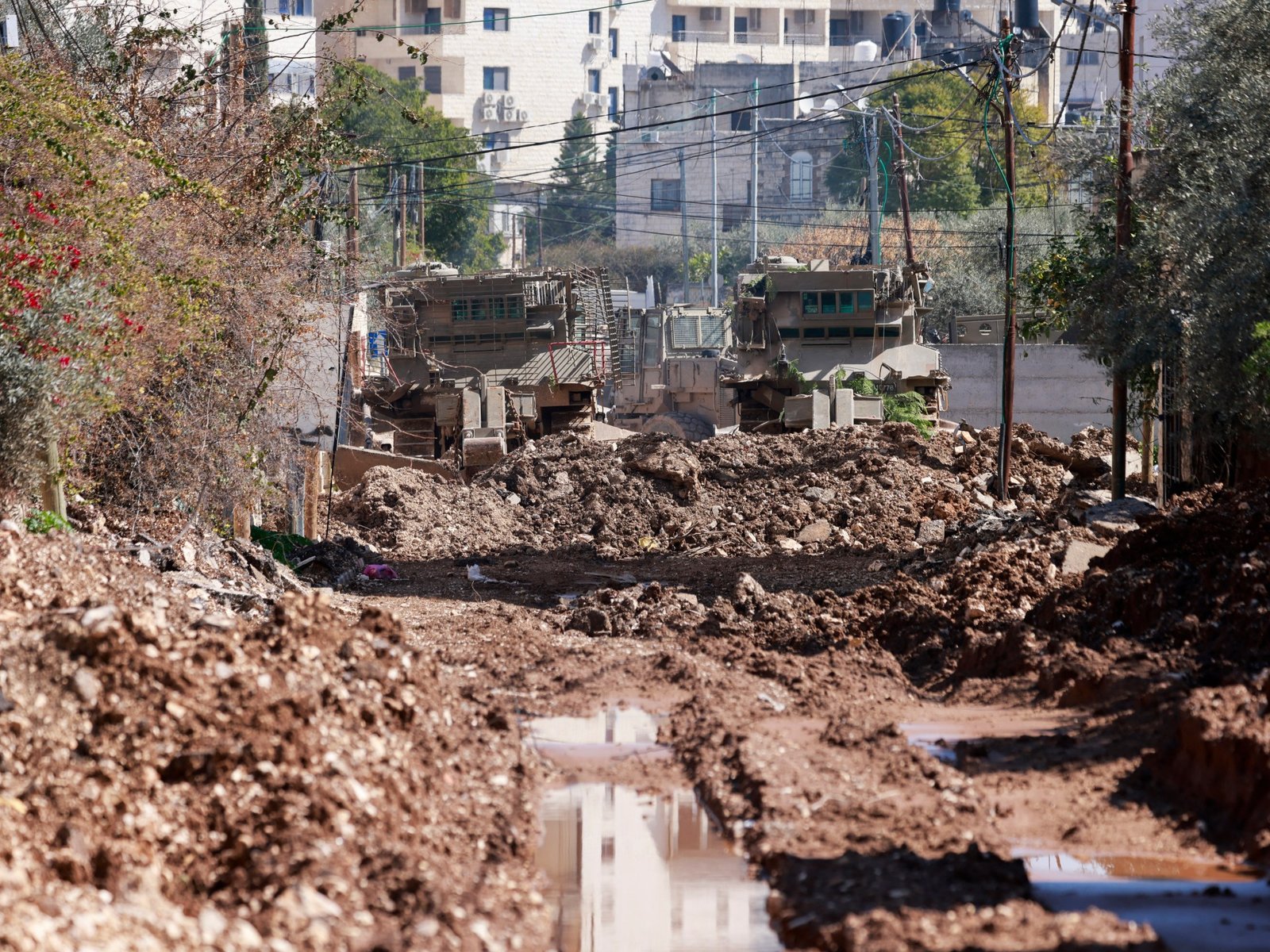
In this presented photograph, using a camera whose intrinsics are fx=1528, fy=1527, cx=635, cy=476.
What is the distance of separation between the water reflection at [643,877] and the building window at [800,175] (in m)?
69.4

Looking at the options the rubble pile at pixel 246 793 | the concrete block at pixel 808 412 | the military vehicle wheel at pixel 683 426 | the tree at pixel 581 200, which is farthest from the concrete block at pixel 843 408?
the tree at pixel 581 200

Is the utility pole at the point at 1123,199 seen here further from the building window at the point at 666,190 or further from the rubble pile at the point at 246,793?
the building window at the point at 666,190

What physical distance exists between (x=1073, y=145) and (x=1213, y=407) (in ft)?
16.9

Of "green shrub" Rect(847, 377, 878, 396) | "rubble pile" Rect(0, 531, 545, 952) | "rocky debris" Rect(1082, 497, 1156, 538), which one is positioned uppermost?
"rubble pile" Rect(0, 531, 545, 952)

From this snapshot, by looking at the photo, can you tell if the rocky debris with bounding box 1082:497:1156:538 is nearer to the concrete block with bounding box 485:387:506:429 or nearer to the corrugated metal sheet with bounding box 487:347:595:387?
the concrete block with bounding box 485:387:506:429

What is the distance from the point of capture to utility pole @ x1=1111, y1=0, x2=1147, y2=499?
16297 mm

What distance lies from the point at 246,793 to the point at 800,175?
235 feet

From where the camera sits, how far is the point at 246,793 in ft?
19.7

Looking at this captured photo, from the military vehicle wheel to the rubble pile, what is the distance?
26584 mm

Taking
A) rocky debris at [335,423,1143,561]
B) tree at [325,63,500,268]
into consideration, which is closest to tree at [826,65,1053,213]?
tree at [325,63,500,268]

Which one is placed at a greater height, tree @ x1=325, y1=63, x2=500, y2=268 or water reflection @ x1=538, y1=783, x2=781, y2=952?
tree @ x1=325, y1=63, x2=500, y2=268

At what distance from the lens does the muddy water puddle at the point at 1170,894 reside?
17.6 ft

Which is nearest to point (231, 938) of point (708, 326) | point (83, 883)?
point (83, 883)

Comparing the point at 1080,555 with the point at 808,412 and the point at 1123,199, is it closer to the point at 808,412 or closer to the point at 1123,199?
the point at 1123,199
